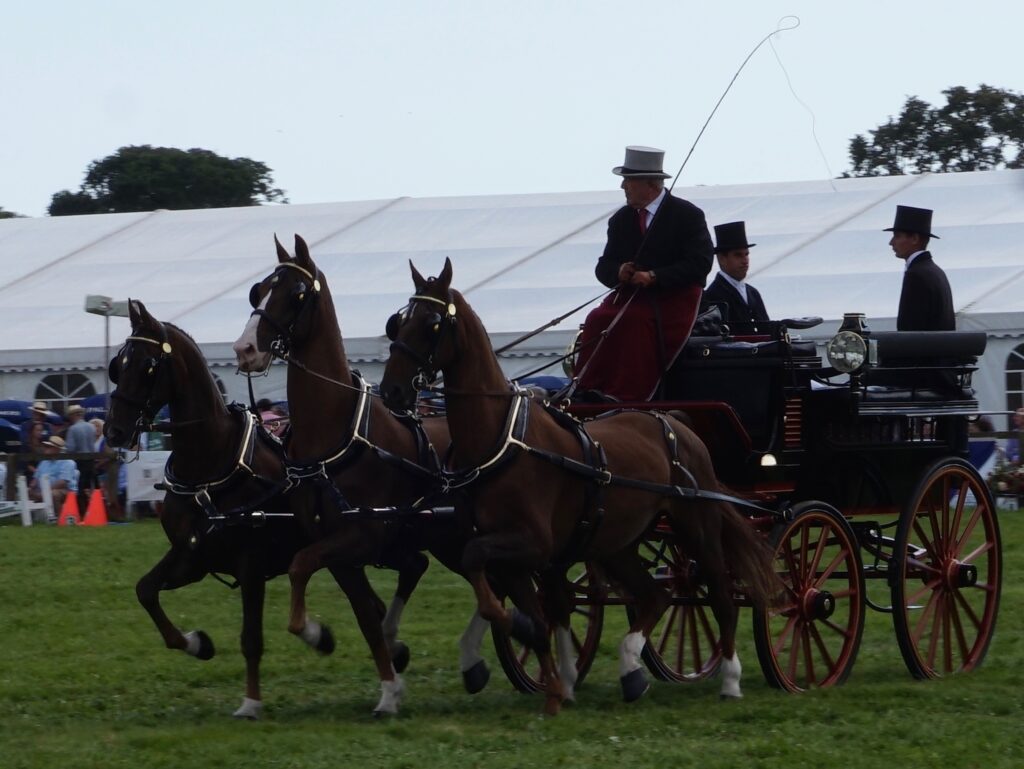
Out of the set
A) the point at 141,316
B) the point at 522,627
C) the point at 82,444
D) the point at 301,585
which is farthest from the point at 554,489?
the point at 82,444

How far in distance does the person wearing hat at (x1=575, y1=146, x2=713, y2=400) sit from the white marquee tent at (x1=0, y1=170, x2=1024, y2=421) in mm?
10136

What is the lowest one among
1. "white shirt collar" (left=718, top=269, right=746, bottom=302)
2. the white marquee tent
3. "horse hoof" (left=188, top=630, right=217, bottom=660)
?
"horse hoof" (left=188, top=630, right=217, bottom=660)

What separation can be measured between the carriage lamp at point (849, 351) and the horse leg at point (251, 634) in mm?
2832

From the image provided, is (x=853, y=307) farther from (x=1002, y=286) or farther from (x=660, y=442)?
(x=660, y=442)

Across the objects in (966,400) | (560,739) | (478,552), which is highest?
(966,400)

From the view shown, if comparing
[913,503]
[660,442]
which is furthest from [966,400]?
[660,442]

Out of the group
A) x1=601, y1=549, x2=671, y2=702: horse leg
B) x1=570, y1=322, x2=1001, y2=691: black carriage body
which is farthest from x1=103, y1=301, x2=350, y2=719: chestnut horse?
x1=570, y1=322, x2=1001, y2=691: black carriage body

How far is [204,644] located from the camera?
728 centimetres

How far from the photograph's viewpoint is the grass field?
5898 mm

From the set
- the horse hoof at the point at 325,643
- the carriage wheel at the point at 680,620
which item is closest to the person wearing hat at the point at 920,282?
the carriage wheel at the point at 680,620

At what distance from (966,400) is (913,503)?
0.76m

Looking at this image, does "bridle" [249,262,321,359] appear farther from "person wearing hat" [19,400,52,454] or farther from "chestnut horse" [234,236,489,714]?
"person wearing hat" [19,400,52,454]

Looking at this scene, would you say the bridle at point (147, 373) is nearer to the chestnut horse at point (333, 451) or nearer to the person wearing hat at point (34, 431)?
the chestnut horse at point (333, 451)

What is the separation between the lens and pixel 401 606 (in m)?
7.82
